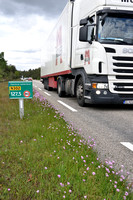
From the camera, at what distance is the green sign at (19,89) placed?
17.2ft

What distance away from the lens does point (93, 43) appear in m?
6.59

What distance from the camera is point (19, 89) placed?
529 centimetres

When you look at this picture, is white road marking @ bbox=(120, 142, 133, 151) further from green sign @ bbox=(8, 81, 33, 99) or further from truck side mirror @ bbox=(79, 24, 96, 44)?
truck side mirror @ bbox=(79, 24, 96, 44)

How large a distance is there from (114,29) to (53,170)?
204 inches

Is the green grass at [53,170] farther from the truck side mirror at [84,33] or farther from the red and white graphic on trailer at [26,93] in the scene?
the truck side mirror at [84,33]

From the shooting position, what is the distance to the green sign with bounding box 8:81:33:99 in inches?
207

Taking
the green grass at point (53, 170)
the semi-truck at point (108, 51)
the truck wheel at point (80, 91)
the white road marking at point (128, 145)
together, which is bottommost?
the white road marking at point (128, 145)

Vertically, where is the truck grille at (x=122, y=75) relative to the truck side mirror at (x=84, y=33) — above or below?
below

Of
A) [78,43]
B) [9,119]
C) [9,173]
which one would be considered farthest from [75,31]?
[9,173]

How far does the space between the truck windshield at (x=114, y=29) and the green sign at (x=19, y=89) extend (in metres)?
2.76

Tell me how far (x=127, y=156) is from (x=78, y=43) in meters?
5.63

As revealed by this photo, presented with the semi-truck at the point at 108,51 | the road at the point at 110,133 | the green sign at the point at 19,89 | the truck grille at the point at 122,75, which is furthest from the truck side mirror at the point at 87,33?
the green sign at the point at 19,89

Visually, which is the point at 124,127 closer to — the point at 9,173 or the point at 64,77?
the point at 9,173

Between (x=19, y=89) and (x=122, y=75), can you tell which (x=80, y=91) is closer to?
(x=122, y=75)
